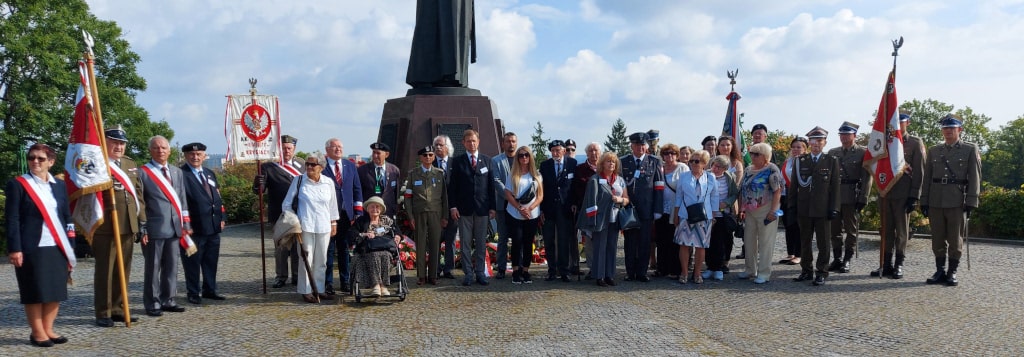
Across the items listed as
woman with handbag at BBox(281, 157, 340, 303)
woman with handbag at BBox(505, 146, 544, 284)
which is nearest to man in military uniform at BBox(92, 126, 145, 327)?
woman with handbag at BBox(281, 157, 340, 303)

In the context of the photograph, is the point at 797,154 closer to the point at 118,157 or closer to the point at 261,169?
the point at 261,169

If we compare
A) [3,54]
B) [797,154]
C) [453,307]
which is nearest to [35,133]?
[3,54]

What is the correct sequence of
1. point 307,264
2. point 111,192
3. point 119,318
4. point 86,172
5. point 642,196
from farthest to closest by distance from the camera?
1. point 642,196
2. point 307,264
3. point 119,318
4. point 111,192
5. point 86,172

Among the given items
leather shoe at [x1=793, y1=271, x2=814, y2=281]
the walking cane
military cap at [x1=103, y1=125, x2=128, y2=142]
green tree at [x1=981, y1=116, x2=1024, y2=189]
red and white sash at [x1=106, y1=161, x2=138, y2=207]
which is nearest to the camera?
red and white sash at [x1=106, y1=161, x2=138, y2=207]

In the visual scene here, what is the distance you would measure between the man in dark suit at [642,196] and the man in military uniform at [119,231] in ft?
15.5

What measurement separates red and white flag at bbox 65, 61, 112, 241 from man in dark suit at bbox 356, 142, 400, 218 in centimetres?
266

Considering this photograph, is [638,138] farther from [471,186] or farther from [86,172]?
[86,172]

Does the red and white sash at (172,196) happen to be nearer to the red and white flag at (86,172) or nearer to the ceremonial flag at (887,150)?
the red and white flag at (86,172)

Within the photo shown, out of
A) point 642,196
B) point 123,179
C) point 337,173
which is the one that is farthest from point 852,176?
point 123,179

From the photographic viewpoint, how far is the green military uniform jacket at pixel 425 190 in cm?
717

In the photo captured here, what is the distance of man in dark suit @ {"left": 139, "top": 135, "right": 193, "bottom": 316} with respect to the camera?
5.89 meters

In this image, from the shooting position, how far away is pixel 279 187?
732cm

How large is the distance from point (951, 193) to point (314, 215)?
6554 mm

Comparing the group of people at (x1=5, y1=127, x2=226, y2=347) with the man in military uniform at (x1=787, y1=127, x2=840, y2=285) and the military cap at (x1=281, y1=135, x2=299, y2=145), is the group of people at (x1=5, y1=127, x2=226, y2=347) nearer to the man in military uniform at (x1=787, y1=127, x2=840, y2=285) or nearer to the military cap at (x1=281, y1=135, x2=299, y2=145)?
the military cap at (x1=281, y1=135, x2=299, y2=145)
